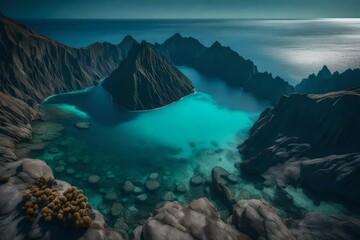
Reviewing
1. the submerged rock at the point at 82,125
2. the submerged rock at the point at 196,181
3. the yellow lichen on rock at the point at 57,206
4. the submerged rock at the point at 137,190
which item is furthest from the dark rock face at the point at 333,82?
the yellow lichen on rock at the point at 57,206

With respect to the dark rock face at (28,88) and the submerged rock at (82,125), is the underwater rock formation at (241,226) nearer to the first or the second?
the dark rock face at (28,88)

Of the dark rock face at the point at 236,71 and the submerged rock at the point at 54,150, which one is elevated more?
the dark rock face at the point at 236,71

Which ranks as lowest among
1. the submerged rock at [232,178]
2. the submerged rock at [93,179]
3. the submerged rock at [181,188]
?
the submerged rock at [93,179]

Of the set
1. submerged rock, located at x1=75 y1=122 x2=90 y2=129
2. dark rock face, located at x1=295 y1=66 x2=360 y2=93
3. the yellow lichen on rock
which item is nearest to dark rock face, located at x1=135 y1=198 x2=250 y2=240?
the yellow lichen on rock

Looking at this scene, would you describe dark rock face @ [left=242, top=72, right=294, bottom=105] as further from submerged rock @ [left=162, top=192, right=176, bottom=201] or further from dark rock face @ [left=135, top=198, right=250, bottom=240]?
dark rock face @ [left=135, top=198, right=250, bottom=240]

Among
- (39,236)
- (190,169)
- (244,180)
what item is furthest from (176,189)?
(39,236)

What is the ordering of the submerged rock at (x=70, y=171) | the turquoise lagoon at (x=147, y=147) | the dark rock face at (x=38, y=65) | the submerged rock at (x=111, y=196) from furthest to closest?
the dark rock face at (x=38, y=65) → the submerged rock at (x=70, y=171) → the turquoise lagoon at (x=147, y=147) → the submerged rock at (x=111, y=196)
